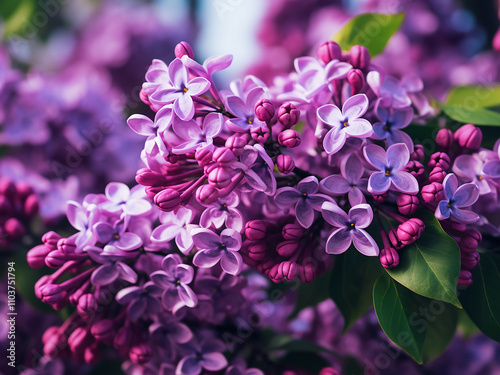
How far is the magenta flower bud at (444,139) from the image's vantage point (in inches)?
33.4

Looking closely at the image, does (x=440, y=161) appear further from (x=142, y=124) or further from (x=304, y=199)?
(x=142, y=124)

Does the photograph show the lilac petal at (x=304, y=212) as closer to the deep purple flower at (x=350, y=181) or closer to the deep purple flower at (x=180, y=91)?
the deep purple flower at (x=350, y=181)

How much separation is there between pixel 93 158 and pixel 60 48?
1371 millimetres

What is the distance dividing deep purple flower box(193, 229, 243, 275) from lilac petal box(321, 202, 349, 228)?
141 mm

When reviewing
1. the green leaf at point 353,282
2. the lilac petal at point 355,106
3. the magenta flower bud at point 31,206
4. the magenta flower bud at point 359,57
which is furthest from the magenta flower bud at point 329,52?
the magenta flower bud at point 31,206

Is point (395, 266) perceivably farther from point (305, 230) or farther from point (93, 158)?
point (93, 158)

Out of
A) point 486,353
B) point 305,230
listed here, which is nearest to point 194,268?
point 305,230

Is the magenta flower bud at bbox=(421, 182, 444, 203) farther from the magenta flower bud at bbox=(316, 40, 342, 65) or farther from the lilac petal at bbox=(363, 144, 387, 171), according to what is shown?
the magenta flower bud at bbox=(316, 40, 342, 65)

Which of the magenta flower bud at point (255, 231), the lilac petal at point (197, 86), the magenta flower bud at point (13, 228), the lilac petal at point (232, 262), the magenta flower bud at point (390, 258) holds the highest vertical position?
the lilac petal at point (197, 86)

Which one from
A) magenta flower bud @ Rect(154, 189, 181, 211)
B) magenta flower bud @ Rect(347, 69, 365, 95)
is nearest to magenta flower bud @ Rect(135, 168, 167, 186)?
Answer: magenta flower bud @ Rect(154, 189, 181, 211)

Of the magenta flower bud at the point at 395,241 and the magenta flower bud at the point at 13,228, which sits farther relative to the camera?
the magenta flower bud at the point at 13,228

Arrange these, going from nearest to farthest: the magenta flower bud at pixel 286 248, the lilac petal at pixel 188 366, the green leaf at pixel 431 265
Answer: the green leaf at pixel 431 265
the magenta flower bud at pixel 286 248
the lilac petal at pixel 188 366

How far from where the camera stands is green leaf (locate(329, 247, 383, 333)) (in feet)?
2.82

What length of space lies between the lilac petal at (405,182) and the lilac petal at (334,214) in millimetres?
93
